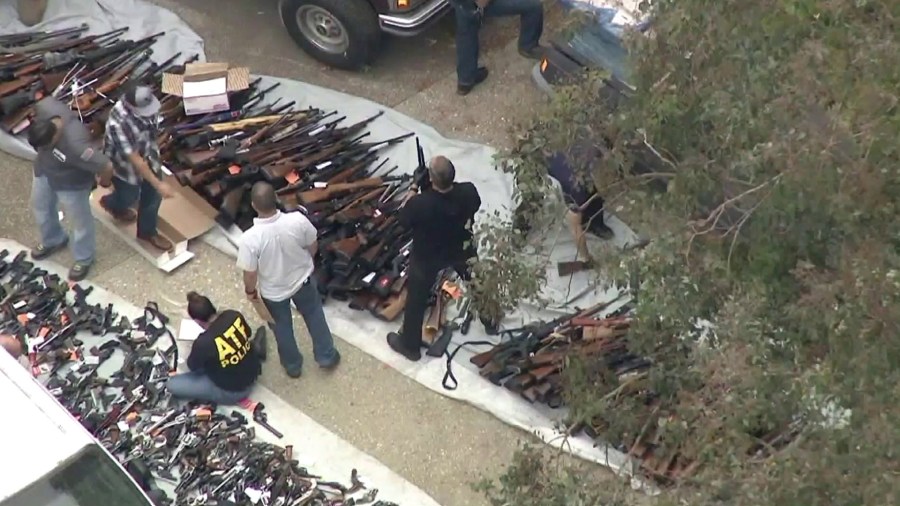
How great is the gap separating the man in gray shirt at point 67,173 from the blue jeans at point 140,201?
10.3 inches

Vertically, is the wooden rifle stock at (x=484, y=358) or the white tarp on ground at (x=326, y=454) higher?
the wooden rifle stock at (x=484, y=358)

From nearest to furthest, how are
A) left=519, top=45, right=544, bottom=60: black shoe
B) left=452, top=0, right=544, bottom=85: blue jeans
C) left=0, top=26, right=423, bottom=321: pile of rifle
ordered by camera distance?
left=0, top=26, right=423, bottom=321: pile of rifle < left=452, top=0, right=544, bottom=85: blue jeans < left=519, top=45, right=544, bottom=60: black shoe

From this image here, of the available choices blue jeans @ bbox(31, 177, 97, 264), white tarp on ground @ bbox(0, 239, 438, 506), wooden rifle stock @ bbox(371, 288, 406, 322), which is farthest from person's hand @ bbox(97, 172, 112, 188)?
wooden rifle stock @ bbox(371, 288, 406, 322)

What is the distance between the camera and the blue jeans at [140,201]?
7797mm

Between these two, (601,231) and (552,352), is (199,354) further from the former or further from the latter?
(601,231)

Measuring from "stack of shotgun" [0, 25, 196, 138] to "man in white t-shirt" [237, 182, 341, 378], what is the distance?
2700 millimetres

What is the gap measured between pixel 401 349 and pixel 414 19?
3.26 meters

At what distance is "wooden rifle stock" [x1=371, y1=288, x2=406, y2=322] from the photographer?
7539 millimetres

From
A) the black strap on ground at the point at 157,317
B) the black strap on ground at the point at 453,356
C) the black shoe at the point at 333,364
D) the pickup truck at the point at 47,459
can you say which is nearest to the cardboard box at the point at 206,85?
the black strap on ground at the point at 157,317

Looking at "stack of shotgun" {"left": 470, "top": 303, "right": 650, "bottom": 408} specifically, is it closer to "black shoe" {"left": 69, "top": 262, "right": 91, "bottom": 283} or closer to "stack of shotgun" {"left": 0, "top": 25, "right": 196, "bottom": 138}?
"black shoe" {"left": 69, "top": 262, "right": 91, "bottom": 283}

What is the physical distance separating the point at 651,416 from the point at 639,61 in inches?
64.3

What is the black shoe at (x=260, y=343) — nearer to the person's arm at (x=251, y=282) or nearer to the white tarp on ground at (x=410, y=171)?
the white tarp on ground at (x=410, y=171)

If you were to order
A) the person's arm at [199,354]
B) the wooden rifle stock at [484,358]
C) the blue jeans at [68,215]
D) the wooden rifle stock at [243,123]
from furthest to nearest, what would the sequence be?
the wooden rifle stock at [243,123] → the blue jeans at [68,215] → the wooden rifle stock at [484,358] → the person's arm at [199,354]

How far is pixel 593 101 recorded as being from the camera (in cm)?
493
